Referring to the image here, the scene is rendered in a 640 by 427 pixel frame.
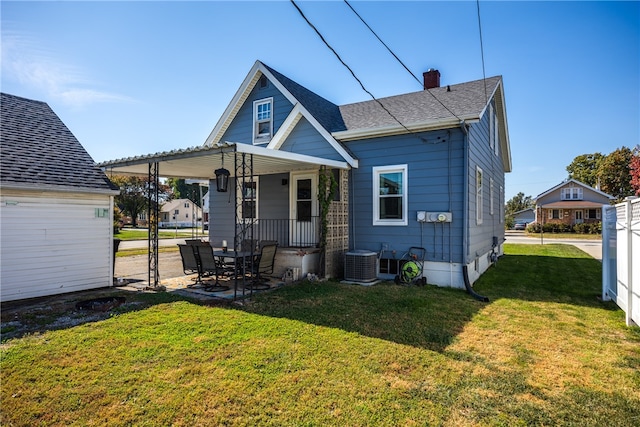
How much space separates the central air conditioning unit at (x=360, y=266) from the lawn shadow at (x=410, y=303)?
50 centimetres

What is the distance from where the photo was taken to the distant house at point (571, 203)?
37750 millimetres

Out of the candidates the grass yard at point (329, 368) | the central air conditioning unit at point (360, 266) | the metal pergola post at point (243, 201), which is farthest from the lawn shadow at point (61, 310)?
the central air conditioning unit at point (360, 266)

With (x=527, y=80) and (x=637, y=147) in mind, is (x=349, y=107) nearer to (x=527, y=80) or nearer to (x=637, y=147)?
(x=527, y=80)

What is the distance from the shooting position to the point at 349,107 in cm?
1243

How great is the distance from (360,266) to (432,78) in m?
7.71

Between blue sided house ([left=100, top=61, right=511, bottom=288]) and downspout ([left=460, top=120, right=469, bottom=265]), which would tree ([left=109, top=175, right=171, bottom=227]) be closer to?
blue sided house ([left=100, top=61, right=511, bottom=288])

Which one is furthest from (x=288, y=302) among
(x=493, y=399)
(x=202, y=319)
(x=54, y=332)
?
(x=493, y=399)

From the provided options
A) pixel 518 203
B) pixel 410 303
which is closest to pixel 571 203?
pixel 410 303

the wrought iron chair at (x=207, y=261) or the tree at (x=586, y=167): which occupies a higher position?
the tree at (x=586, y=167)

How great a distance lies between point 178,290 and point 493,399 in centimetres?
645

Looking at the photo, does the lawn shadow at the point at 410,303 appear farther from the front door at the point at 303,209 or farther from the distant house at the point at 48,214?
the distant house at the point at 48,214

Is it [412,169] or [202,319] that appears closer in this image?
[202,319]

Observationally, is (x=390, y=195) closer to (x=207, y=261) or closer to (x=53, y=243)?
(x=207, y=261)

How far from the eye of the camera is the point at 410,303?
20.7ft
